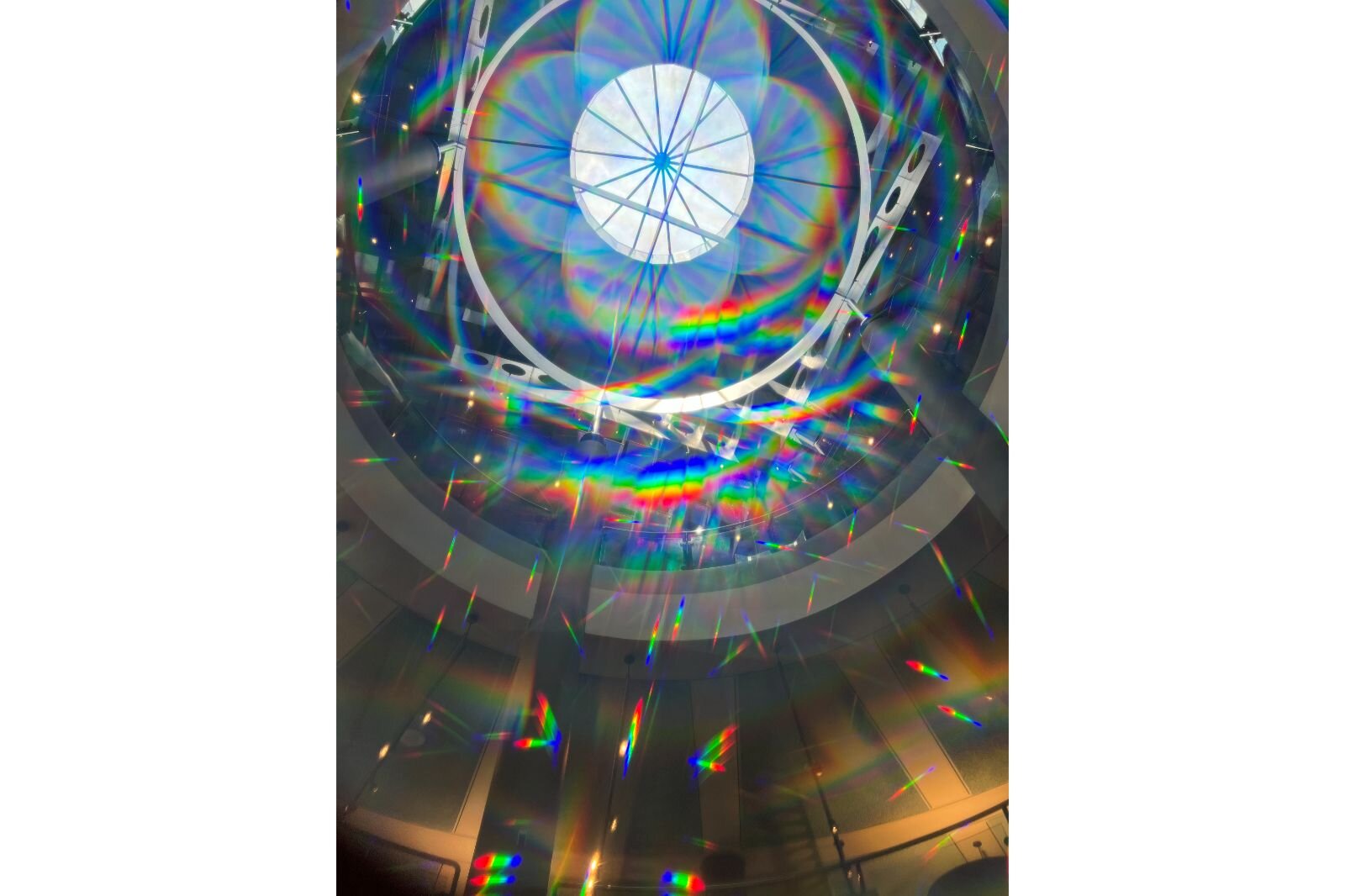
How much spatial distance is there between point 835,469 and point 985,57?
1.86 metres

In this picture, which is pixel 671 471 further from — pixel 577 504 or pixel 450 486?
pixel 450 486

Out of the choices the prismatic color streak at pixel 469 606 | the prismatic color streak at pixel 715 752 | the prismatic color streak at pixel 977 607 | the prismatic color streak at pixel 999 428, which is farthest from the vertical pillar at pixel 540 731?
the prismatic color streak at pixel 999 428

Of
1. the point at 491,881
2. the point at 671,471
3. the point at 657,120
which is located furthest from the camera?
the point at 657,120

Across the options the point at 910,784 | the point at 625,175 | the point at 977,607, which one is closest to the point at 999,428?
the point at 977,607

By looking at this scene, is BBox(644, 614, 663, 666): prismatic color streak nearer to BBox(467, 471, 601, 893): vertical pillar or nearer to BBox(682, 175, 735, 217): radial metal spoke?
BBox(467, 471, 601, 893): vertical pillar

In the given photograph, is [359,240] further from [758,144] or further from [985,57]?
[985,57]

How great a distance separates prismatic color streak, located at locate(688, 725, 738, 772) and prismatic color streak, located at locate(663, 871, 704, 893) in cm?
41

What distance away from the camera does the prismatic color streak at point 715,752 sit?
325 cm

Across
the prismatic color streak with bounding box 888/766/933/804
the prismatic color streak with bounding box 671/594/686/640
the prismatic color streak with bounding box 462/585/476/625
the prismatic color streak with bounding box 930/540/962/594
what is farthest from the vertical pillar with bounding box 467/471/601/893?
the prismatic color streak with bounding box 930/540/962/594

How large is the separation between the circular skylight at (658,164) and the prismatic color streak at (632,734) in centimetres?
217

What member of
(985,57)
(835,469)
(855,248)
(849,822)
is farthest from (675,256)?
(849,822)

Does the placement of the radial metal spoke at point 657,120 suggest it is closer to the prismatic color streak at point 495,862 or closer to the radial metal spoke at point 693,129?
the radial metal spoke at point 693,129

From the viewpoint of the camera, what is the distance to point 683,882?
Result: 123 inches

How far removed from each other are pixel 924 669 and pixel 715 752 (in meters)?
0.97
